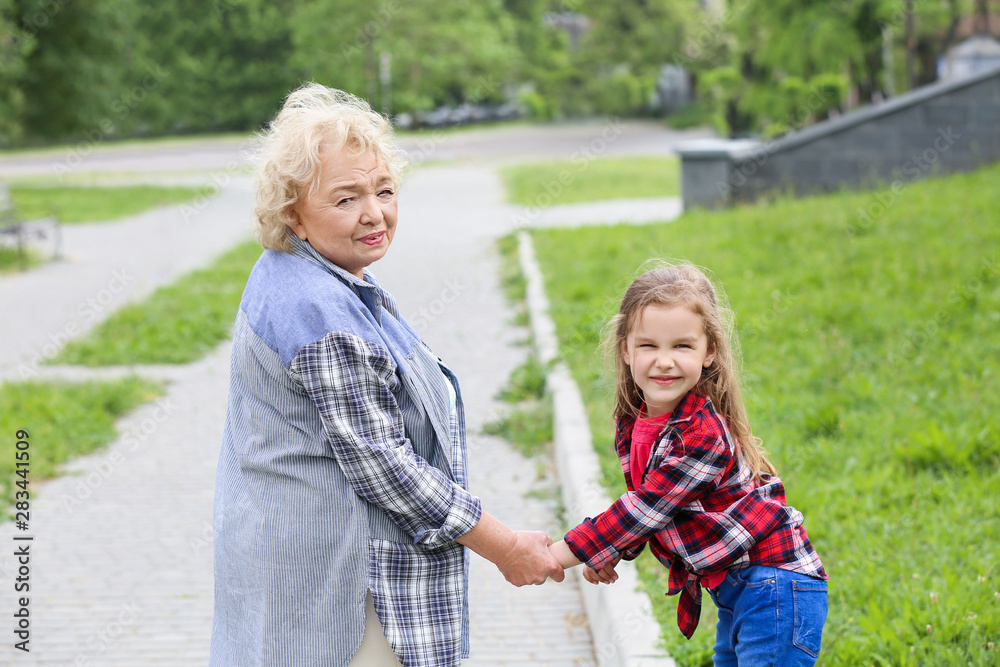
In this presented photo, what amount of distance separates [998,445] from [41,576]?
15.3 feet

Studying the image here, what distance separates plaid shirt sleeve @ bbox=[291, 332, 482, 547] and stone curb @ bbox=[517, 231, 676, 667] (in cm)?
150

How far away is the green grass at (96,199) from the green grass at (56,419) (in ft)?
41.4

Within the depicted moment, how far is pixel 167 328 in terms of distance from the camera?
9719mm

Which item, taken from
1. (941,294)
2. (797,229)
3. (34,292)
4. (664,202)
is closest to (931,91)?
(797,229)

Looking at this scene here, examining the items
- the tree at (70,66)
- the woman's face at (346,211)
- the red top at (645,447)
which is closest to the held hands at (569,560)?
the red top at (645,447)

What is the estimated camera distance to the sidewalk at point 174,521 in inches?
161

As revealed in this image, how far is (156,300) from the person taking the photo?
444 inches

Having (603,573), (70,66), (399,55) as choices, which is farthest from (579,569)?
(399,55)

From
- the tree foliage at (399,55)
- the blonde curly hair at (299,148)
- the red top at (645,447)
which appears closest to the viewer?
the blonde curly hair at (299,148)

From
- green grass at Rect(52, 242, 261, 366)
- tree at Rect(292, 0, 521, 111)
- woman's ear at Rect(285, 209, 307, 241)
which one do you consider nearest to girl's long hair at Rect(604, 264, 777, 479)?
woman's ear at Rect(285, 209, 307, 241)

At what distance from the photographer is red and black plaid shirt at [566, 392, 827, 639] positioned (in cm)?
235

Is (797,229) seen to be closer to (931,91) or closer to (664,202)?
(931,91)

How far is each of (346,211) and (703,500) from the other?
1089 mm

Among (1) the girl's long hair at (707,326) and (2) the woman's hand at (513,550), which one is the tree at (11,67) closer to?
(1) the girl's long hair at (707,326)
